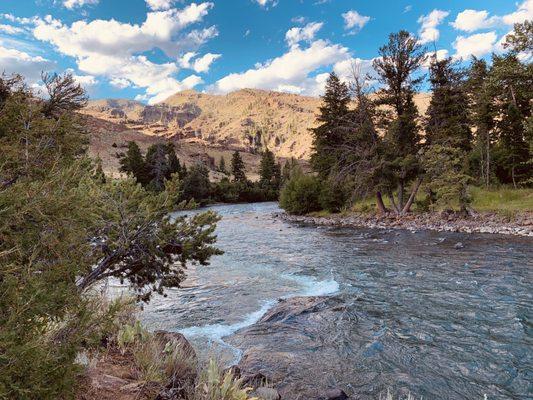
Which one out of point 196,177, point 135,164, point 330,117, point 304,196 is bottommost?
point 304,196

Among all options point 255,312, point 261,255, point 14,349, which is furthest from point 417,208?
point 14,349

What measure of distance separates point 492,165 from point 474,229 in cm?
1875

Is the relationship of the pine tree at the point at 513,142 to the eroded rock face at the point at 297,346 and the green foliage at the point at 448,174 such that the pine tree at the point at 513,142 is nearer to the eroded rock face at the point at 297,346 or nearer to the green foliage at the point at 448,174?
the green foliage at the point at 448,174

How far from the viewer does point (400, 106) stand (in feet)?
108

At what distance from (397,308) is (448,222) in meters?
19.0

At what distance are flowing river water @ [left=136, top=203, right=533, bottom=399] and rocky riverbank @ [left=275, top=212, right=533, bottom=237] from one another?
1.87 meters

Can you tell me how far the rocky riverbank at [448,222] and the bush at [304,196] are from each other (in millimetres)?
7804

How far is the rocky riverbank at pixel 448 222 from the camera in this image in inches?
959

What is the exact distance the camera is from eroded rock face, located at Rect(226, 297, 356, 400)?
25.0 ft

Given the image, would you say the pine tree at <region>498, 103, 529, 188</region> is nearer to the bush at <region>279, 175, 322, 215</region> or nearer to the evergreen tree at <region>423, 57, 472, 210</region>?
the evergreen tree at <region>423, 57, 472, 210</region>

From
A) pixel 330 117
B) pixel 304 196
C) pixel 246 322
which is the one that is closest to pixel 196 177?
pixel 304 196

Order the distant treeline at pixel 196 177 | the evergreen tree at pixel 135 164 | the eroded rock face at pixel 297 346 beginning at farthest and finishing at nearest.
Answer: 1. the distant treeline at pixel 196 177
2. the evergreen tree at pixel 135 164
3. the eroded rock face at pixel 297 346

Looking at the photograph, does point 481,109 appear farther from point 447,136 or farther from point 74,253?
point 74,253

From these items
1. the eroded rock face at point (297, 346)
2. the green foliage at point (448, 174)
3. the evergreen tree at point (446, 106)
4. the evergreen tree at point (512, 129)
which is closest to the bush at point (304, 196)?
the evergreen tree at point (446, 106)
